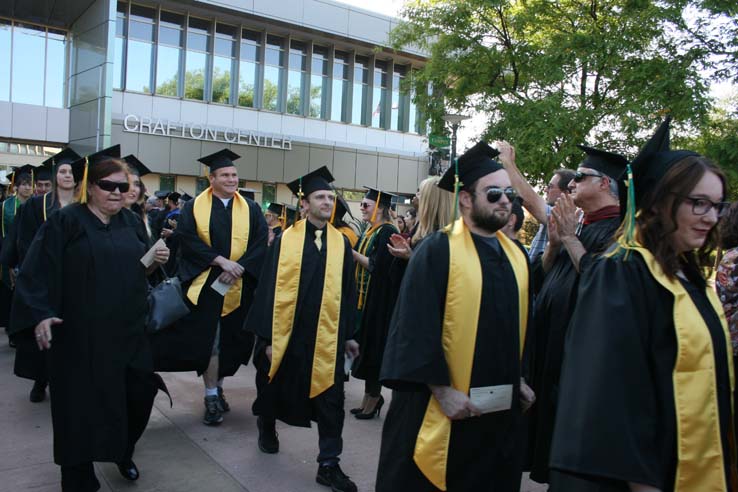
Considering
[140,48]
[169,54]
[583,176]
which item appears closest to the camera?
[583,176]

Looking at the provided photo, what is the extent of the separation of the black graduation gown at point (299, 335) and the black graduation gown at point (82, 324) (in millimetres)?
965

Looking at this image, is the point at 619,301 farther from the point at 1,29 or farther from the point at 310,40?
the point at 310,40

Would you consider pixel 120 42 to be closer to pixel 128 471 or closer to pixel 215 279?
pixel 215 279

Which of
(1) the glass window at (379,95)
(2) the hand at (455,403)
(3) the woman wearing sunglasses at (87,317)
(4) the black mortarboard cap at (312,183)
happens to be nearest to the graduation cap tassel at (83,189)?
(3) the woman wearing sunglasses at (87,317)

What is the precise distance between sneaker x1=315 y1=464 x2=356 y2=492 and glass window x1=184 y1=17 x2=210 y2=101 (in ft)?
66.1

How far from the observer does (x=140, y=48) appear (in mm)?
21172

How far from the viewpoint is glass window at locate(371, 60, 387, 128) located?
85.5 feet

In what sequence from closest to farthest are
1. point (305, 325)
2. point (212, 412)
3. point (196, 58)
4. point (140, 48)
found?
1. point (305, 325)
2. point (212, 412)
3. point (140, 48)
4. point (196, 58)

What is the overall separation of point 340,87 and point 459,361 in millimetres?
23633

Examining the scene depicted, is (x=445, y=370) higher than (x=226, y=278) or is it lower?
lower

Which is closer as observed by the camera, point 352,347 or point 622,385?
point 622,385

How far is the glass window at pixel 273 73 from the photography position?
2369 centimetres

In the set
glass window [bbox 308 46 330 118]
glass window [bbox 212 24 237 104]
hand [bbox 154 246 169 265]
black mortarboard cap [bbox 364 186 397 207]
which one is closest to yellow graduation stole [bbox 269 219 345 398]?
hand [bbox 154 246 169 265]

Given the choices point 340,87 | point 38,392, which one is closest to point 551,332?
point 38,392
